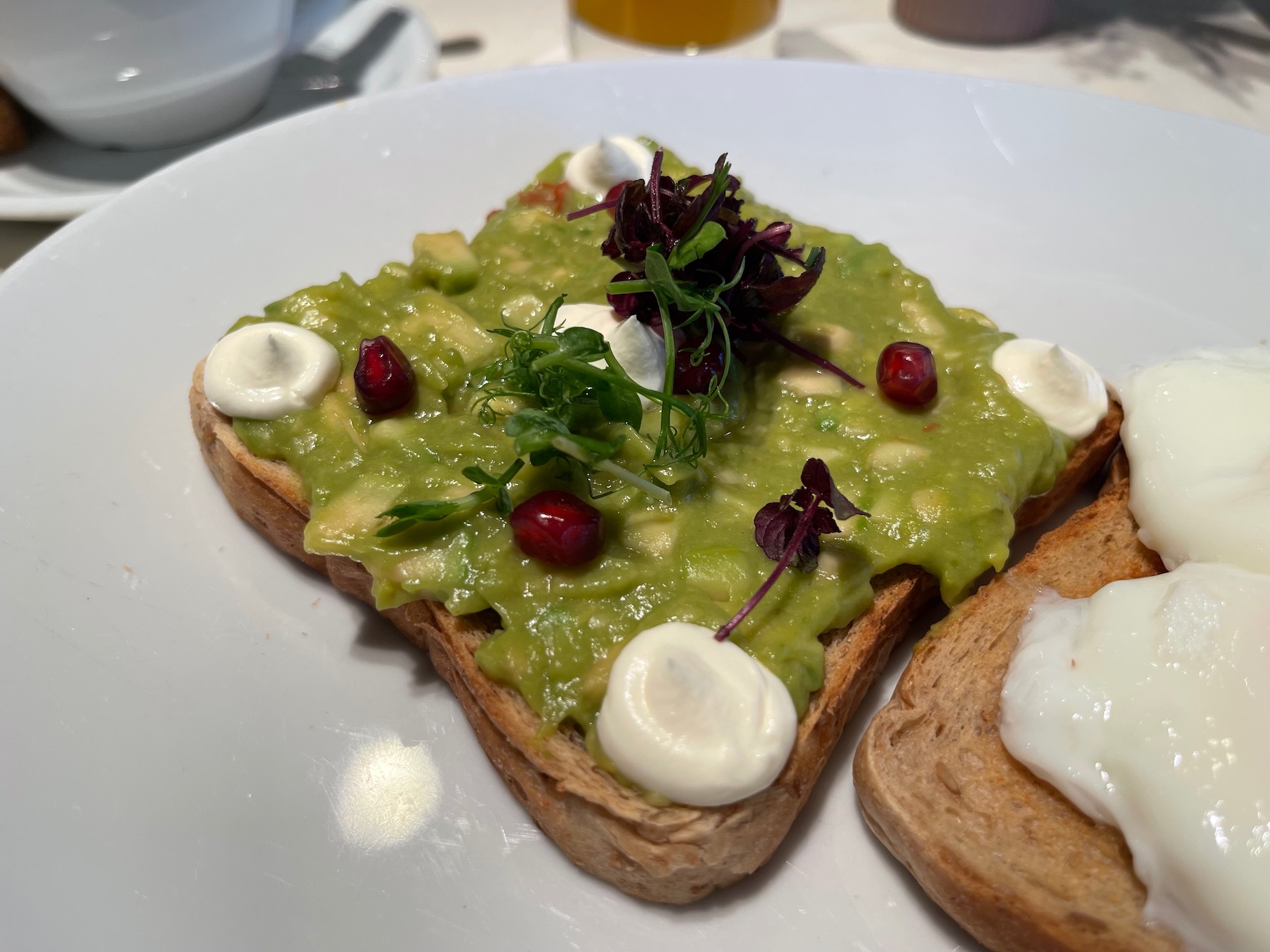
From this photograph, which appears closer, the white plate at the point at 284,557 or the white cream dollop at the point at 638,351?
the white plate at the point at 284,557

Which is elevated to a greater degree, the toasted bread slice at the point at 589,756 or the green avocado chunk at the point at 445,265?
the green avocado chunk at the point at 445,265

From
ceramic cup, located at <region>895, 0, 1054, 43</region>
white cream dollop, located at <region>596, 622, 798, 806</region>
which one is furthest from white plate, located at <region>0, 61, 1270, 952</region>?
ceramic cup, located at <region>895, 0, 1054, 43</region>

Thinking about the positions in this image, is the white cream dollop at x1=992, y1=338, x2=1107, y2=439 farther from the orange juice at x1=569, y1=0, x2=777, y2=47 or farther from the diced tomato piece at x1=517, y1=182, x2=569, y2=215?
the orange juice at x1=569, y1=0, x2=777, y2=47

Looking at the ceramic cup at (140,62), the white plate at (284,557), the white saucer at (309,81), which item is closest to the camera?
the white plate at (284,557)

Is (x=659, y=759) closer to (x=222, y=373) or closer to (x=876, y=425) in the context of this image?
(x=876, y=425)

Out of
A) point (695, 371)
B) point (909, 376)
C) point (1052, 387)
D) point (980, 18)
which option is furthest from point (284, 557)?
point (980, 18)

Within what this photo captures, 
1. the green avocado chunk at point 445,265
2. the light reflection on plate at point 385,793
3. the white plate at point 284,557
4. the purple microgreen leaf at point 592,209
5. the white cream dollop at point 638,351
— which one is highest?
the purple microgreen leaf at point 592,209

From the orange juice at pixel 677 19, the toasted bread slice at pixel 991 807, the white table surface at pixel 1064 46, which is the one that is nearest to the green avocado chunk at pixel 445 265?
the toasted bread slice at pixel 991 807

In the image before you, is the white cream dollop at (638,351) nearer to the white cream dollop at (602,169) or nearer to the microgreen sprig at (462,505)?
the microgreen sprig at (462,505)
